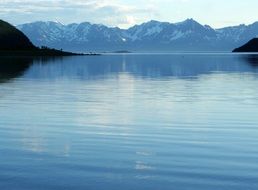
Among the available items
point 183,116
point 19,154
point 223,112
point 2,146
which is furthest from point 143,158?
point 223,112

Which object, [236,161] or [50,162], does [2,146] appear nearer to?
[50,162]

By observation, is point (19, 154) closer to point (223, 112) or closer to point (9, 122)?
point (9, 122)

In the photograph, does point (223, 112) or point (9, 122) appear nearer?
point (9, 122)

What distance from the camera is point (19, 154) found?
2195 centimetres

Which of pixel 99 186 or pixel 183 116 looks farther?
pixel 183 116

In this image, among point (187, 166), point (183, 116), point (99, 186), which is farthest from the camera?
point (183, 116)

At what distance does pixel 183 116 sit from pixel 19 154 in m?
15.0

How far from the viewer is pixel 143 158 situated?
70.3 feet

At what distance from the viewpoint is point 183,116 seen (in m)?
34.7

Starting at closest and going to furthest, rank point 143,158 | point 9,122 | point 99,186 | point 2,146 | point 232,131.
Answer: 1. point 99,186
2. point 143,158
3. point 2,146
4. point 232,131
5. point 9,122

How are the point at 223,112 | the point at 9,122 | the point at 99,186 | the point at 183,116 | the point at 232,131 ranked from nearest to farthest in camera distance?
the point at 99,186, the point at 232,131, the point at 9,122, the point at 183,116, the point at 223,112

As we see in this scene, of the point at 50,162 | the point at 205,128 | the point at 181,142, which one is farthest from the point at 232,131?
the point at 50,162

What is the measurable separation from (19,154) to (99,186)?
5937 mm

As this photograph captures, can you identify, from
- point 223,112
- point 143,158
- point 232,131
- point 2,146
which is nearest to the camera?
point 143,158
